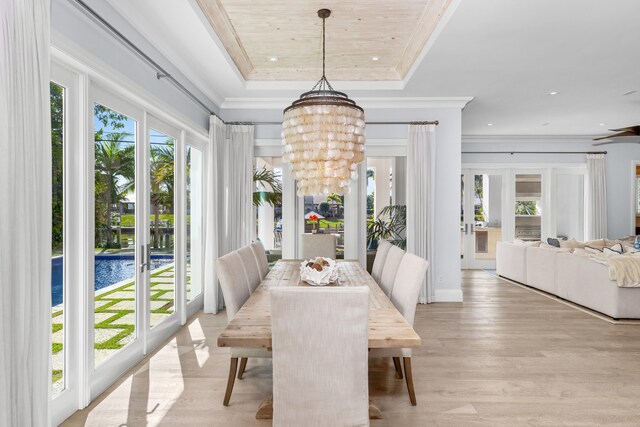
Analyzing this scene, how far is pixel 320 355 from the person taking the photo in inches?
67.1

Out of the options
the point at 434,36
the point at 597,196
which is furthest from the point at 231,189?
the point at 597,196

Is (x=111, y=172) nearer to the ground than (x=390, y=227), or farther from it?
farther from it

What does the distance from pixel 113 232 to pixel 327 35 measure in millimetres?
2587

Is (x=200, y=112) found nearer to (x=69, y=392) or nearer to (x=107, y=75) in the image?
(x=107, y=75)

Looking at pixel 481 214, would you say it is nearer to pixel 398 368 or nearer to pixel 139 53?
pixel 398 368

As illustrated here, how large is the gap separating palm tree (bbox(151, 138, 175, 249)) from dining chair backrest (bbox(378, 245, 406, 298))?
2.14 meters

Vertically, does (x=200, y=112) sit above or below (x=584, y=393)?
above

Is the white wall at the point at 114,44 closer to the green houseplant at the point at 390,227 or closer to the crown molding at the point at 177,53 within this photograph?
the crown molding at the point at 177,53

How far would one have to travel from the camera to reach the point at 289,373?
1.73 metres

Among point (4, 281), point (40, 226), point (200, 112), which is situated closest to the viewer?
point (4, 281)

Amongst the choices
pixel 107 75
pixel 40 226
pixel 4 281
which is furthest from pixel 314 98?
pixel 4 281

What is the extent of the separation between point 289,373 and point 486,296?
448cm

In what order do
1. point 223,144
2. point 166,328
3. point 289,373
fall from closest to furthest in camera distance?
1. point 289,373
2. point 166,328
3. point 223,144

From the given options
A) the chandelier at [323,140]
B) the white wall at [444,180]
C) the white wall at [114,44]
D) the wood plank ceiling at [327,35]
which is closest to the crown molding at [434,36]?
the wood plank ceiling at [327,35]
